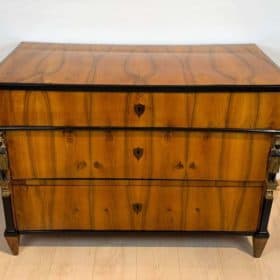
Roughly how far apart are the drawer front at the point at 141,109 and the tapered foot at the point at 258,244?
1.55 ft

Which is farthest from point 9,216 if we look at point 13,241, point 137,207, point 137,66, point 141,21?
point 141,21

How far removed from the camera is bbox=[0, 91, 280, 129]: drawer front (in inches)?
49.6

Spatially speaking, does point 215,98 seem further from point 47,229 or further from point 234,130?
point 47,229

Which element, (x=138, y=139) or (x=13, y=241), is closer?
(x=138, y=139)

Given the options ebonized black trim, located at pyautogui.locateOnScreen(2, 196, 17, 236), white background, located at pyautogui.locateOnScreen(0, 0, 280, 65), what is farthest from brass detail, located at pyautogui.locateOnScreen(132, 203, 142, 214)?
white background, located at pyautogui.locateOnScreen(0, 0, 280, 65)

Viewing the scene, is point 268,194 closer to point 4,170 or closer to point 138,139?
point 138,139

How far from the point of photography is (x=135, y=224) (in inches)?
60.1

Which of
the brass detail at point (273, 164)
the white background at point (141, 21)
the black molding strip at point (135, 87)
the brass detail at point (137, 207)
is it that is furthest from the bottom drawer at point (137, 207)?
the white background at point (141, 21)

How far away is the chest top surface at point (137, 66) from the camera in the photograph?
1.27 meters

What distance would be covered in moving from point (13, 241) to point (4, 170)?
12.8 inches

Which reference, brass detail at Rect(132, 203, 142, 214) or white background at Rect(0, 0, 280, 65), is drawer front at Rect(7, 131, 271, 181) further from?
white background at Rect(0, 0, 280, 65)

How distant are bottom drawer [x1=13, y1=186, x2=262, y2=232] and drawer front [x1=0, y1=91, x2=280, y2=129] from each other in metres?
0.27

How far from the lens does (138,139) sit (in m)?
1.35

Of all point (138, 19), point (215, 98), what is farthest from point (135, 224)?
point (138, 19)
